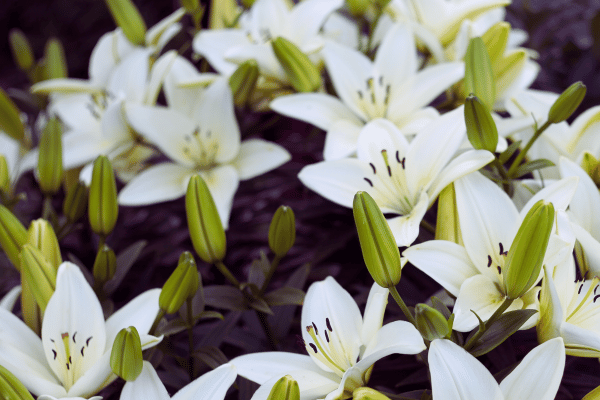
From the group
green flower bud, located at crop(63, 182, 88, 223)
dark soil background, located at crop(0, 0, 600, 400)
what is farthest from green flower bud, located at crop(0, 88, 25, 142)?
green flower bud, located at crop(63, 182, 88, 223)

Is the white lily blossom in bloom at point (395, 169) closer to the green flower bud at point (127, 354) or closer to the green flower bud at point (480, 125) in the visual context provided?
the green flower bud at point (480, 125)

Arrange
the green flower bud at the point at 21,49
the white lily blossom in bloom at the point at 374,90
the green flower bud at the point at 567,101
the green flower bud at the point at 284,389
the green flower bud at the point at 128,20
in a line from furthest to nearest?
the green flower bud at the point at 21,49 → the green flower bud at the point at 128,20 → the white lily blossom in bloom at the point at 374,90 → the green flower bud at the point at 567,101 → the green flower bud at the point at 284,389

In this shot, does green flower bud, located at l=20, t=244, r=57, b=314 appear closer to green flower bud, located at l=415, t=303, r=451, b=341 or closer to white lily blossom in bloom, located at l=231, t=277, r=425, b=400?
white lily blossom in bloom, located at l=231, t=277, r=425, b=400

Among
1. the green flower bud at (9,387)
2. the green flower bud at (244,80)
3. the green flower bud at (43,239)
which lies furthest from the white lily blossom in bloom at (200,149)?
the green flower bud at (9,387)

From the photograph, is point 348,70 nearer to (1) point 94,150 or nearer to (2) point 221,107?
(2) point 221,107

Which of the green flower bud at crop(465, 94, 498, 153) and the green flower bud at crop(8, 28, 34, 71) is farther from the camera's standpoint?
the green flower bud at crop(8, 28, 34, 71)
